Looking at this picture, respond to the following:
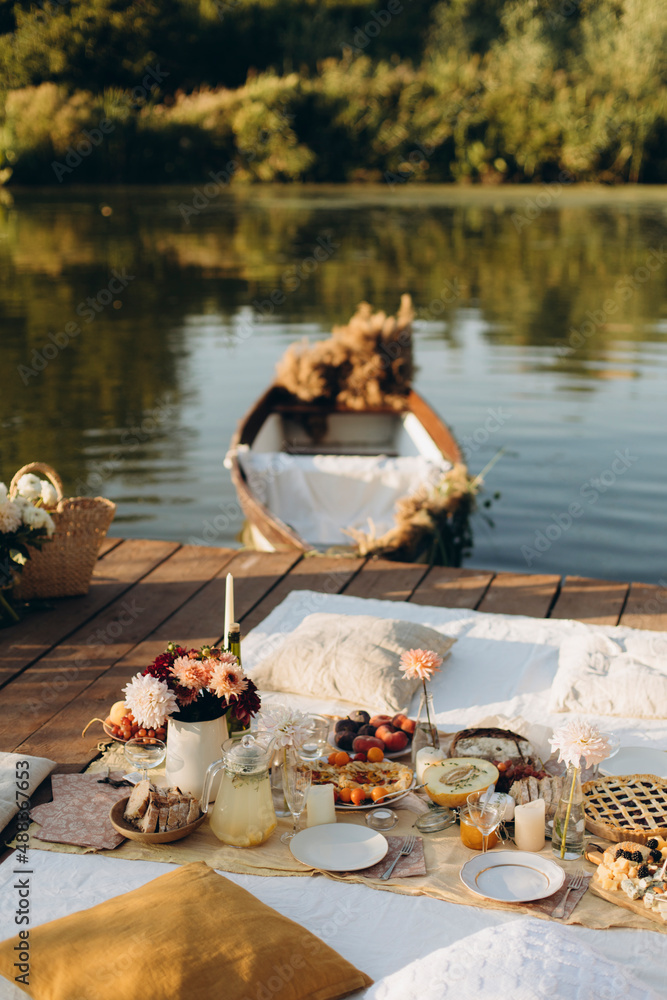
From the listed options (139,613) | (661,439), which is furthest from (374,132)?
(139,613)

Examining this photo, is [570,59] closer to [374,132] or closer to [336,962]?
[374,132]

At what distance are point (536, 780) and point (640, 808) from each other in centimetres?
25

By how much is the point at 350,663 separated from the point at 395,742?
0.45 meters

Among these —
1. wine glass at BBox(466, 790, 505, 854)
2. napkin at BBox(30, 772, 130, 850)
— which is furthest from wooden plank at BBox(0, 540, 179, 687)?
wine glass at BBox(466, 790, 505, 854)

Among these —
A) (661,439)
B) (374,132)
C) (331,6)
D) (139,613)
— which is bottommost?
(661,439)

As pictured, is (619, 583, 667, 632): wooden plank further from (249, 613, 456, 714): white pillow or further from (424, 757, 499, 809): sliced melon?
(424, 757, 499, 809): sliced melon

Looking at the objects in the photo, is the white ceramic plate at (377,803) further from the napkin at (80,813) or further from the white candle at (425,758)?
the napkin at (80,813)

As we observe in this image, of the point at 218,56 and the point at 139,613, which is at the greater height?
the point at 218,56

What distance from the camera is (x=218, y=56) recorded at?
28.1m

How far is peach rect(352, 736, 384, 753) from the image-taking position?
2.64 metres

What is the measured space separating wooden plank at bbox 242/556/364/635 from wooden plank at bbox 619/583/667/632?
1.13 meters

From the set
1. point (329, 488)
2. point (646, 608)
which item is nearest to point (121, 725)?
point (646, 608)

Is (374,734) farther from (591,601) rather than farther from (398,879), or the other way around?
(591,601)

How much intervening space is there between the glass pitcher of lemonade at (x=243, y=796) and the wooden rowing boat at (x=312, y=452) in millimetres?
2279
